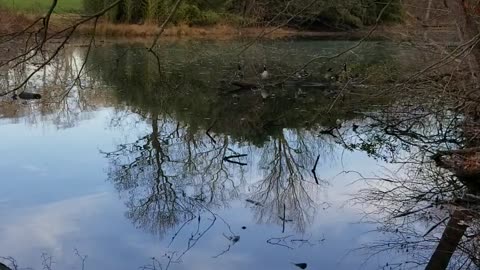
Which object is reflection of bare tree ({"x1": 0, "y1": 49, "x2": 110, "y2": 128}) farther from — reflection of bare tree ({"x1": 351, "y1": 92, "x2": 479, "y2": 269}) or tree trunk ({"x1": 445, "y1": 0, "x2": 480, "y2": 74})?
tree trunk ({"x1": 445, "y1": 0, "x2": 480, "y2": 74})

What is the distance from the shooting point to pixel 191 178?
24.7ft

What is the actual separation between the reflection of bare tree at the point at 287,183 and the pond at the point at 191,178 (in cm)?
2

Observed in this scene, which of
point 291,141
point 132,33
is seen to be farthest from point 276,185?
point 132,33

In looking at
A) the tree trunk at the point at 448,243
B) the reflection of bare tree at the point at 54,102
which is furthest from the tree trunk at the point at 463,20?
the reflection of bare tree at the point at 54,102

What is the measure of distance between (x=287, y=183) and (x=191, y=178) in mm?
1238

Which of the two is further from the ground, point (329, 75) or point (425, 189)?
point (329, 75)

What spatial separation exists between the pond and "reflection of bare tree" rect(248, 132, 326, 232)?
1.0 inches

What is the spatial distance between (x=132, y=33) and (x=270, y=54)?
25.0 ft

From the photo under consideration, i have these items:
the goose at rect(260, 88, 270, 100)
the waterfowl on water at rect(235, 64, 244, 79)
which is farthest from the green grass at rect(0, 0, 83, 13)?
the goose at rect(260, 88, 270, 100)

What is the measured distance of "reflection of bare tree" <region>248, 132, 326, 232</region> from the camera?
20.5 ft

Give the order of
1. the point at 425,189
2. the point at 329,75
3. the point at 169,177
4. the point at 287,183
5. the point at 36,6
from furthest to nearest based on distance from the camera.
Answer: the point at 329,75 < the point at 36,6 < the point at 169,177 < the point at 287,183 < the point at 425,189

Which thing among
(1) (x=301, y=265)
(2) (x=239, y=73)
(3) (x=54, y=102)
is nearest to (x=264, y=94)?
(2) (x=239, y=73)

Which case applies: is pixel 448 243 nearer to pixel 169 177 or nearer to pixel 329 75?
pixel 169 177

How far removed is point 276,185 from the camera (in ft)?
24.1
